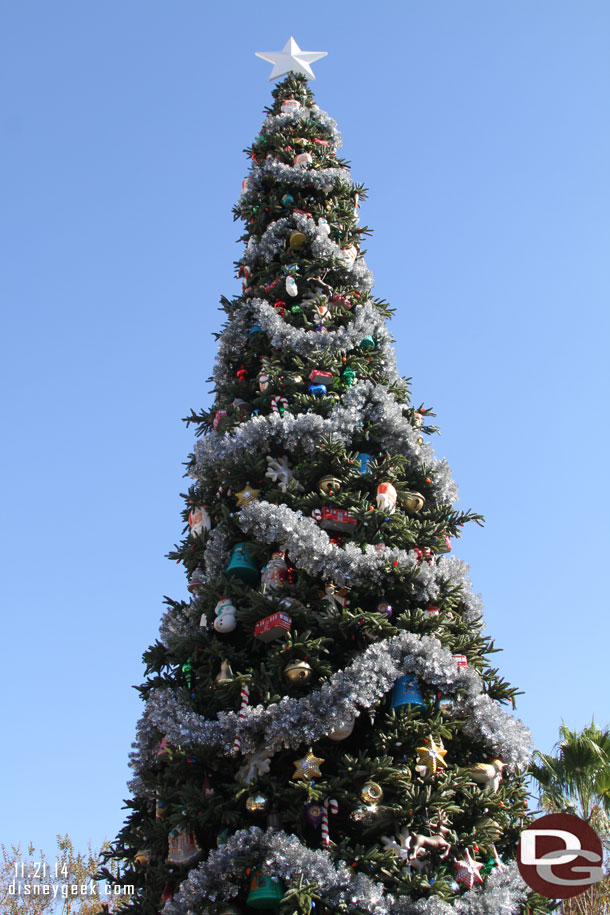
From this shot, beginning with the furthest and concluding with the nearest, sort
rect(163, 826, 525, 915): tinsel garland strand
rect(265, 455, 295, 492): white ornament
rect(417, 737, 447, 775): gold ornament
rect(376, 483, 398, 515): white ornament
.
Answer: rect(265, 455, 295, 492): white ornament
rect(376, 483, 398, 515): white ornament
rect(417, 737, 447, 775): gold ornament
rect(163, 826, 525, 915): tinsel garland strand

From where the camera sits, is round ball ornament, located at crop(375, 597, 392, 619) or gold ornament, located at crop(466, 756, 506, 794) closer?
gold ornament, located at crop(466, 756, 506, 794)

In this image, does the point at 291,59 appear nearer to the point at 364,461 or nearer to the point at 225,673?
the point at 364,461

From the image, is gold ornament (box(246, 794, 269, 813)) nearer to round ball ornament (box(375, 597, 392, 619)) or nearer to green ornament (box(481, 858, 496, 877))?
green ornament (box(481, 858, 496, 877))

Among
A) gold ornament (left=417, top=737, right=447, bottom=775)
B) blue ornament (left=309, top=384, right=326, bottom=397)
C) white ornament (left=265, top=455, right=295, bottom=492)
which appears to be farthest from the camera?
blue ornament (left=309, top=384, right=326, bottom=397)

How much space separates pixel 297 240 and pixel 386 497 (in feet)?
14.1

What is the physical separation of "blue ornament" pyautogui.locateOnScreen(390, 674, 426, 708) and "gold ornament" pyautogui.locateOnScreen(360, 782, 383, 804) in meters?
0.72

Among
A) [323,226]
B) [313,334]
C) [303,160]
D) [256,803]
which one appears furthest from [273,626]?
[303,160]

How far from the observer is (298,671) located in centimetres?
619

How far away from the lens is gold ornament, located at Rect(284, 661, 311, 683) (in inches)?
244

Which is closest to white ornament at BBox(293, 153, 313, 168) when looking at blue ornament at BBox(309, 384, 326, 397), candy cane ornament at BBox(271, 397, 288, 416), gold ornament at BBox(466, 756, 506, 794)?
blue ornament at BBox(309, 384, 326, 397)

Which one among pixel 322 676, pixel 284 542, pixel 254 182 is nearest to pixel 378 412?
pixel 284 542

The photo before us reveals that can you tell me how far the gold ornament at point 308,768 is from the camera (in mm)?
5848

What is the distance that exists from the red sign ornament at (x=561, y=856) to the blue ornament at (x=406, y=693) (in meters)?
1.77

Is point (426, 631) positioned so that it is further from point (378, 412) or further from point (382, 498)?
point (378, 412)
